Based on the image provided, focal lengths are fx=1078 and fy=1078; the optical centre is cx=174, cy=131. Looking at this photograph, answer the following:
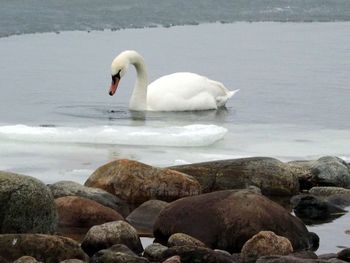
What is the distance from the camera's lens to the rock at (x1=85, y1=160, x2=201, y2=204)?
8.47 meters

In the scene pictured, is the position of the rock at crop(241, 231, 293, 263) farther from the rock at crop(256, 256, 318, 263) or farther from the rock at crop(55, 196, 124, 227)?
the rock at crop(55, 196, 124, 227)

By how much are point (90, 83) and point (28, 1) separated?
26.3ft

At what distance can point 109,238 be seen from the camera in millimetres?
6926

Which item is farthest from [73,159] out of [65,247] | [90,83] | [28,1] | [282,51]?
[28,1]

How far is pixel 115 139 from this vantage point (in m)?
10.5

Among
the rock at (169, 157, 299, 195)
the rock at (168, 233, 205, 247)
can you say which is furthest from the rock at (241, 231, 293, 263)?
the rock at (169, 157, 299, 195)

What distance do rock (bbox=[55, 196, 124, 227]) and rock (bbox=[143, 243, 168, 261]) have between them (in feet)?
2.79

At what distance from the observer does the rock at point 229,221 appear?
23.5ft

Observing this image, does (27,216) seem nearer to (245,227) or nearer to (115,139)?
(245,227)

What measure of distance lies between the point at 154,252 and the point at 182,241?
28 centimetres

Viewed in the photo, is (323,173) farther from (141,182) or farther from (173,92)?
(173,92)

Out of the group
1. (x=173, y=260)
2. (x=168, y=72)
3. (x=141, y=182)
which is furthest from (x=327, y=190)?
(x=168, y=72)

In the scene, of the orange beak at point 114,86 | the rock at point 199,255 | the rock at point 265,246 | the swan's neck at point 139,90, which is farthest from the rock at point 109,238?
the orange beak at point 114,86

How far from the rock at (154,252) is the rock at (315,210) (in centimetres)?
155
